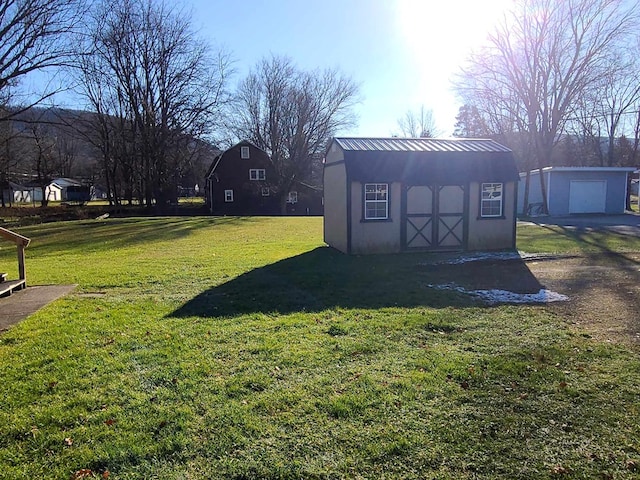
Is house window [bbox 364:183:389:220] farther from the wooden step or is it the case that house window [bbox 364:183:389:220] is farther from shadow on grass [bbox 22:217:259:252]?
shadow on grass [bbox 22:217:259:252]

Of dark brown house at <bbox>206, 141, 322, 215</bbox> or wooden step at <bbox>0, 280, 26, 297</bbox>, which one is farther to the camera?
dark brown house at <bbox>206, 141, 322, 215</bbox>

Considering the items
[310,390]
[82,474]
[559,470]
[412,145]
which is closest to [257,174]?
[412,145]

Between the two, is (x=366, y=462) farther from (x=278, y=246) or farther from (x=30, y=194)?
(x=30, y=194)

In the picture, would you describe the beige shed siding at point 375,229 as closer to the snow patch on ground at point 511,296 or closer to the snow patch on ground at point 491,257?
the snow patch on ground at point 491,257

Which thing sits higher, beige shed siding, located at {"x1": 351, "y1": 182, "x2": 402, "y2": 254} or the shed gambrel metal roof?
the shed gambrel metal roof

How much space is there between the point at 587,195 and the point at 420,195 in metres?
21.1

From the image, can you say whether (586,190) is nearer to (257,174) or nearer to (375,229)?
(375,229)

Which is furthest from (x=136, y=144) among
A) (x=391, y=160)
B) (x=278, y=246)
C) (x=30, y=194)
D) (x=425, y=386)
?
(x=30, y=194)

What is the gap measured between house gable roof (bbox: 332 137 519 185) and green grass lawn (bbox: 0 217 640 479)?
5.87 metres

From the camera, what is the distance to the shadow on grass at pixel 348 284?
7.61 m

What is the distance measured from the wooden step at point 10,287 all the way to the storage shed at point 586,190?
95.3 ft

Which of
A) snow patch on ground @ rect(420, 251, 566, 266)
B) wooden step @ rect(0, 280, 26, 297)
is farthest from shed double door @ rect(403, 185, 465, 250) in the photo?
wooden step @ rect(0, 280, 26, 297)

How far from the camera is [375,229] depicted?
13578 millimetres

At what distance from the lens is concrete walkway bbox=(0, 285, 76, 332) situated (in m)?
6.59
